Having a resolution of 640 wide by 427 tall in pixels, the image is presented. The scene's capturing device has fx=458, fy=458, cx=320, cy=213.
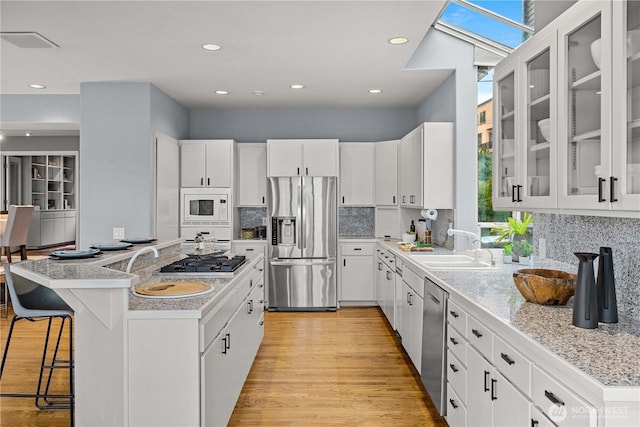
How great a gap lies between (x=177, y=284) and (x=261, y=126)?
4.16m

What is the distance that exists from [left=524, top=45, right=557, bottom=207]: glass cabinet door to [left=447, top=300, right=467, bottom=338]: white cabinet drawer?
0.67m

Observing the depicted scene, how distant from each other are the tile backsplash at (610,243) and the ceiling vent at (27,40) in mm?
3935

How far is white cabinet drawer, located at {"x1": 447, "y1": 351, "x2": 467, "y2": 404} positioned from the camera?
2375mm

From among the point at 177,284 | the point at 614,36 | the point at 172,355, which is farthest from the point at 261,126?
the point at 614,36

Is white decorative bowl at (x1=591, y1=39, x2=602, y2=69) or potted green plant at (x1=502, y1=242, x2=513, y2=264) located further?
potted green plant at (x1=502, y1=242, x2=513, y2=264)

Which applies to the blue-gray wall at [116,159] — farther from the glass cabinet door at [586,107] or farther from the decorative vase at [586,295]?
the decorative vase at [586,295]

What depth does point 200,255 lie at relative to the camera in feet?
12.6

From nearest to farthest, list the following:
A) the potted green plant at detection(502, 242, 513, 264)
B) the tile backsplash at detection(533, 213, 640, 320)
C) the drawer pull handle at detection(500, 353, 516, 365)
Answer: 1. the drawer pull handle at detection(500, 353, 516, 365)
2. the tile backsplash at detection(533, 213, 640, 320)
3. the potted green plant at detection(502, 242, 513, 264)

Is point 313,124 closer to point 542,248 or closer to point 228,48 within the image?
point 228,48

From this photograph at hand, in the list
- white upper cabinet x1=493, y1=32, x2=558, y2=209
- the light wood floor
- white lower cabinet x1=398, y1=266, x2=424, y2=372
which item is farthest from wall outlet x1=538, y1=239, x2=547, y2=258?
the light wood floor

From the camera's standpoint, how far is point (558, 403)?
1417 mm

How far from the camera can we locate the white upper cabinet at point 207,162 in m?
5.88

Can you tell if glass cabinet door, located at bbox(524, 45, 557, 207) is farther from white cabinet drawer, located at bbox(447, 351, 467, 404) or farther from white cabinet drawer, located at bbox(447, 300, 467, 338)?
white cabinet drawer, located at bbox(447, 351, 467, 404)

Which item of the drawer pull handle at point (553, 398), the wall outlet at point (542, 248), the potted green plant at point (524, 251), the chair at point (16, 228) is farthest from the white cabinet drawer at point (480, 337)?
the chair at point (16, 228)
